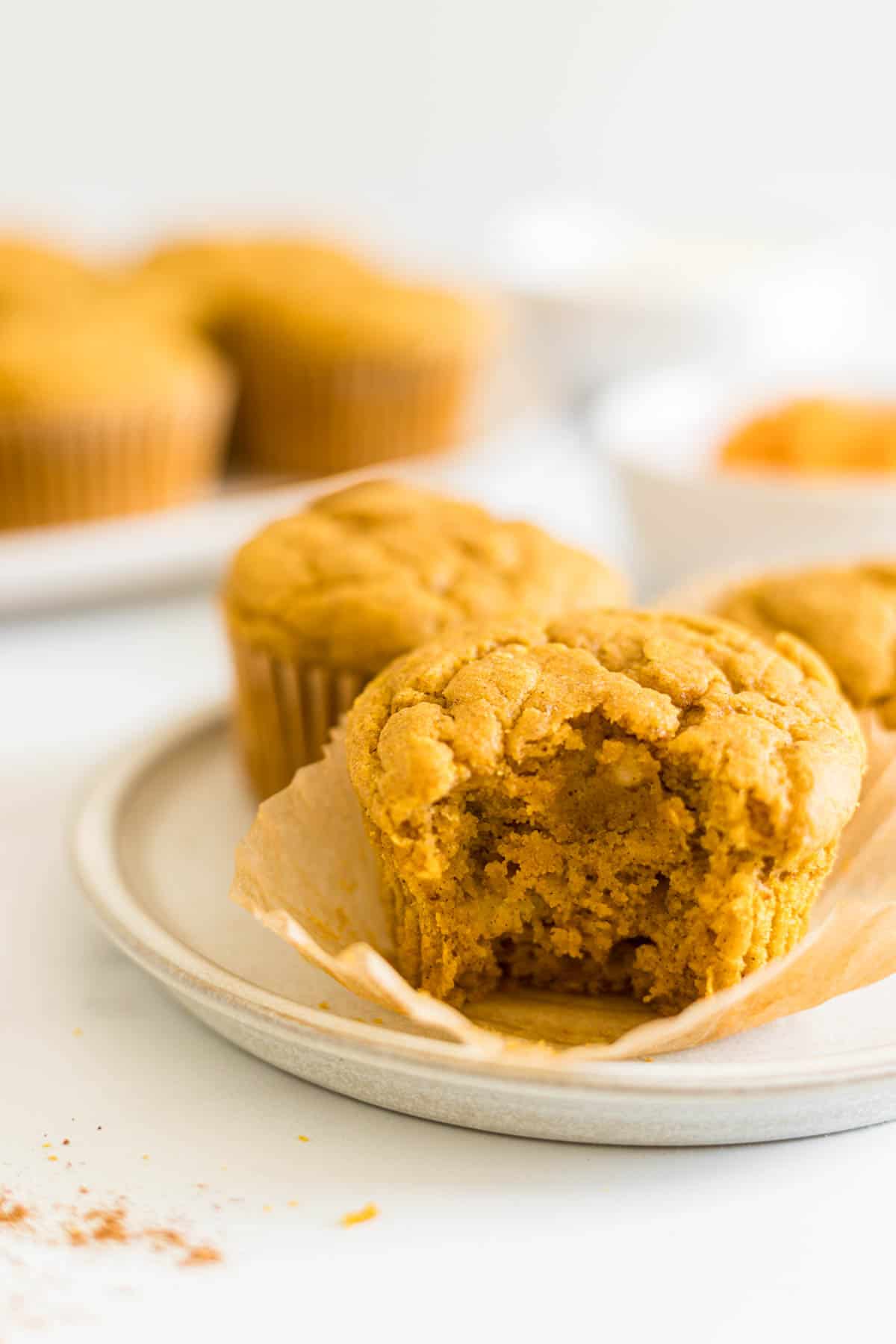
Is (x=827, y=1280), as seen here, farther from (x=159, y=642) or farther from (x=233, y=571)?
(x=159, y=642)

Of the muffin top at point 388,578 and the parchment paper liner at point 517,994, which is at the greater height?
the muffin top at point 388,578

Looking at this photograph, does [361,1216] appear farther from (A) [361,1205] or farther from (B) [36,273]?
(B) [36,273]

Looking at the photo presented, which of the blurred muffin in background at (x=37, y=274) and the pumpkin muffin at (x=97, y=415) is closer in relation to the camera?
the pumpkin muffin at (x=97, y=415)

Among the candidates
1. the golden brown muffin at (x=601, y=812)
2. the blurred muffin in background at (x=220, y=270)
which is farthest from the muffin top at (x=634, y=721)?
the blurred muffin in background at (x=220, y=270)

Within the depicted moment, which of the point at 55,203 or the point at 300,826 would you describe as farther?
the point at 55,203

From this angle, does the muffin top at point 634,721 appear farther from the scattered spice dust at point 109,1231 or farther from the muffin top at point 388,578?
the scattered spice dust at point 109,1231

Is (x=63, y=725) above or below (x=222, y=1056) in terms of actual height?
below

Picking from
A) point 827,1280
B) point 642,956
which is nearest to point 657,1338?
point 827,1280
